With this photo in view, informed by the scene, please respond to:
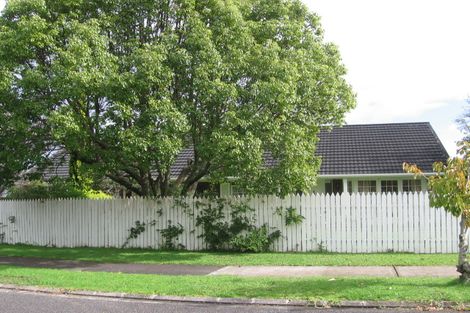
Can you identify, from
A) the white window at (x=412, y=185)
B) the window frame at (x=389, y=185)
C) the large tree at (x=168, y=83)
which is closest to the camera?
the large tree at (x=168, y=83)

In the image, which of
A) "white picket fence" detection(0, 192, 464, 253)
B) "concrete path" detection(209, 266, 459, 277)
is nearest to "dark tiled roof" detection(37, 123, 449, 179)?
"white picket fence" detection(0, 192, 464, 253)

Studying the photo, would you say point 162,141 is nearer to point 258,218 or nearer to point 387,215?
point 258,218

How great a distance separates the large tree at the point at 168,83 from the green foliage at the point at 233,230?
1225 millimetres

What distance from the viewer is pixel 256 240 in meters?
15.9

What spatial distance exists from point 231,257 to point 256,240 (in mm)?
1269

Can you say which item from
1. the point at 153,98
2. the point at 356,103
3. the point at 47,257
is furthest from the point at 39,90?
the point at 356,103

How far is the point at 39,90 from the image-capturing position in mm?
14891

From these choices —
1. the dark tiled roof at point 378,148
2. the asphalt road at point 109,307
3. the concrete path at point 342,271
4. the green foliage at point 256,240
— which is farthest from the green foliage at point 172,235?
the dark tiled roof at point 378,148

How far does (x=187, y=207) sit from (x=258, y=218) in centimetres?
229

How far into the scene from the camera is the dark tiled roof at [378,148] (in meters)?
23.0

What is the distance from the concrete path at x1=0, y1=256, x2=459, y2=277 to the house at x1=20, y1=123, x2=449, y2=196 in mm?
7806

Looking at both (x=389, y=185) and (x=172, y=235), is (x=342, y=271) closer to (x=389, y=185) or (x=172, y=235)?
(x=172, y=235)

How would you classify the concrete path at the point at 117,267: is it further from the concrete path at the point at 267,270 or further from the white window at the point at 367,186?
the white window at the point at 367,186

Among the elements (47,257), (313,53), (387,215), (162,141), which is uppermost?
(313,53)
